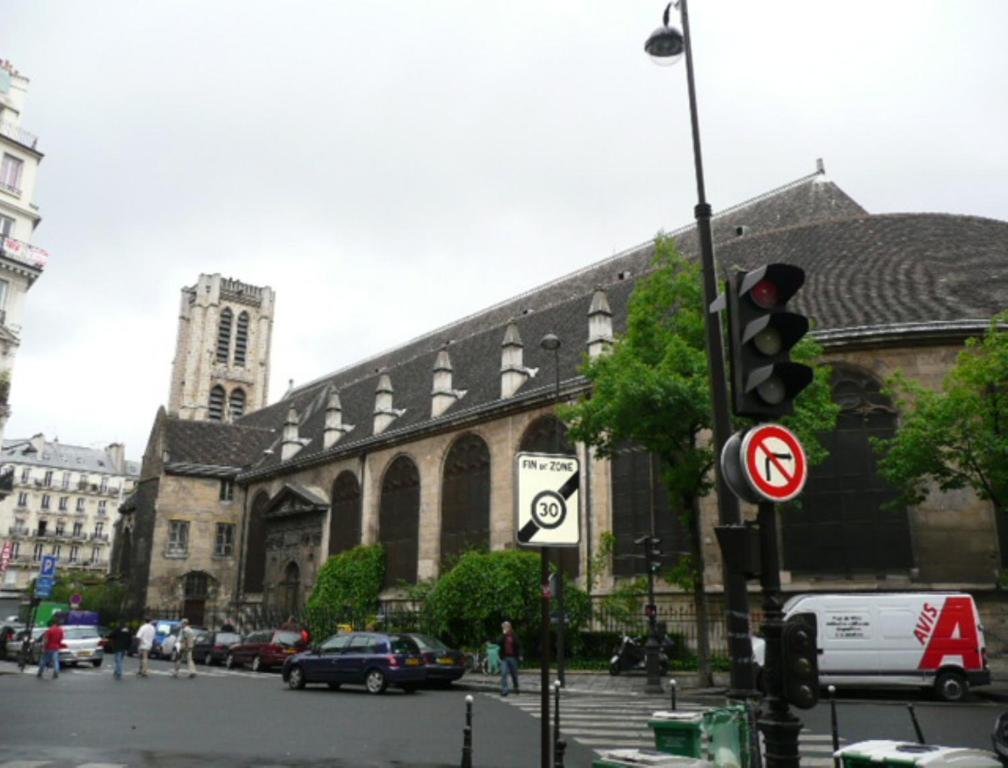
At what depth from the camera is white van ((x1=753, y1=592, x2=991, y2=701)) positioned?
57.8 feet

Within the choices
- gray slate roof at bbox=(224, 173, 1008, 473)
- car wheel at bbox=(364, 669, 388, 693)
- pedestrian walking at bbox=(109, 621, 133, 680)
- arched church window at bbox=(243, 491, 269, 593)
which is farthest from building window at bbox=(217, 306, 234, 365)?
car wheel at bbox=(364, 669, 388, 693)

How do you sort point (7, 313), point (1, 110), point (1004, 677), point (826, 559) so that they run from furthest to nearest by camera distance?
1. point (1, 110)
2. point (7, 313)
3. point (826, 559)
4. point (1004, 677)

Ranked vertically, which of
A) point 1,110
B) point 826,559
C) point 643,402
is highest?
point 1,110

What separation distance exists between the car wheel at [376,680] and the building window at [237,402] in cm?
5258

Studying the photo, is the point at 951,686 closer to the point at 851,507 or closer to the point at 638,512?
the point at 851,507

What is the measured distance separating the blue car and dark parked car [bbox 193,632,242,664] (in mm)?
11304

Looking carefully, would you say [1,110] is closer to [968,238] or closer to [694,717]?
[968,238]

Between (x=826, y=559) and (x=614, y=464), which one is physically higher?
(x=614, y=464)

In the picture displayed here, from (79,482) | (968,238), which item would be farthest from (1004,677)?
(79,482)

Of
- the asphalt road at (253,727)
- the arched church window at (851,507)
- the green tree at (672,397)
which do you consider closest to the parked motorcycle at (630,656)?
the green tree at (672,397)

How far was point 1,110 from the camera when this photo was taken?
4153 centimetres

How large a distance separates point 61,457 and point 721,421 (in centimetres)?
9368

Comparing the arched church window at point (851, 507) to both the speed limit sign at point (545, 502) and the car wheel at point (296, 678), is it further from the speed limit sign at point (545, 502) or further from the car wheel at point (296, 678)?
the speed limit sign at point (545, 502)

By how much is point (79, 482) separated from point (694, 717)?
3500 inches
